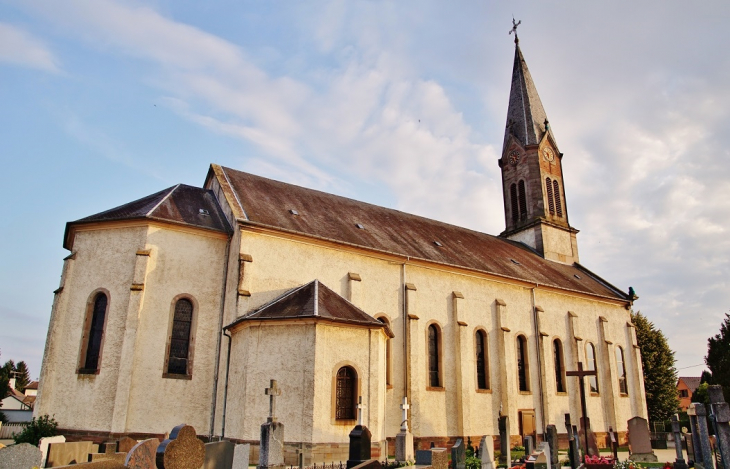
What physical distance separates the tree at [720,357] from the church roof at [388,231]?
6.84 meters

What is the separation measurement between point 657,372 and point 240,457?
34980 mm

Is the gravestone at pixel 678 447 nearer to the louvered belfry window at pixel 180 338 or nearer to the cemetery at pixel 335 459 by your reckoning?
the cemetery at pixel 335 459

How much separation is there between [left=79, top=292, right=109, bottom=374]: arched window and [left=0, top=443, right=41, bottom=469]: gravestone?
32.7ft

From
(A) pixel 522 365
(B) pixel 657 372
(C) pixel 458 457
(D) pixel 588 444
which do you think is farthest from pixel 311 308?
(B) pixel 657 372

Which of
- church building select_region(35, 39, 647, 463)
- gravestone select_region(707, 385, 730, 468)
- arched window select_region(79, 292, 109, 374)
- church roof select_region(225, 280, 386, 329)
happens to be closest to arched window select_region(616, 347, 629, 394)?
church building select_region(35, 39, 647, 463)

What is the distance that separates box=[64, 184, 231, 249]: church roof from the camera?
17.9m

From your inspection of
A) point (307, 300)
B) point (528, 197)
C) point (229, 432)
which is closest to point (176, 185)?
point (307, 300)

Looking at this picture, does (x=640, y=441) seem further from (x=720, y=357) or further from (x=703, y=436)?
(x=720, y=357)

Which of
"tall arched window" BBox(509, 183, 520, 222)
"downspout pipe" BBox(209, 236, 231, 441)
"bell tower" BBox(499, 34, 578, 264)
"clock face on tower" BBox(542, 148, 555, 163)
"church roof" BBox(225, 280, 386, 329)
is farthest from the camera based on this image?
"tall arched window" BBox(509, 183, 520, 222)

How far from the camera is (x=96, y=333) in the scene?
17.0 m

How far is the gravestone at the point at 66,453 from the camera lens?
11812 mm

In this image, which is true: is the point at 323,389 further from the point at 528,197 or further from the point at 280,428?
the point at 528,197

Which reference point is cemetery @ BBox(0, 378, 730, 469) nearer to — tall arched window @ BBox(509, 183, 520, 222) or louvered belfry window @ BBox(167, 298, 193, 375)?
louvered belfry window @ BBox(167, 298, 193, 375)

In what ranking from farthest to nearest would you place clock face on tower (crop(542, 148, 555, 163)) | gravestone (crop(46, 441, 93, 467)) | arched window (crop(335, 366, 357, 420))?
clock face on tower (crop(542, 148, 555, 163)), arched window (crop(335, 366, 357, 420)), gravestone (crop(46, 441, 93, 467))
